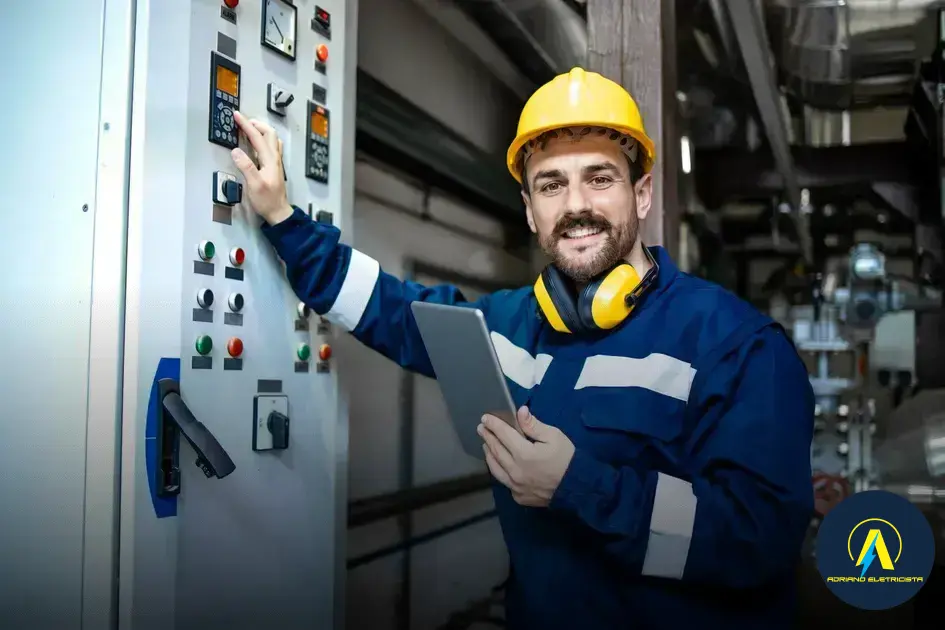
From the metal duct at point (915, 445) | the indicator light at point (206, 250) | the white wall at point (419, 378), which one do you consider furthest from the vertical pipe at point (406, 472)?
the metal duct at point (915, 445)

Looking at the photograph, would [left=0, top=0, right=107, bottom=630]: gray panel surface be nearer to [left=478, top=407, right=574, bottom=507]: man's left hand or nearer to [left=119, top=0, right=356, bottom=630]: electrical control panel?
[left=119, top=0, right=356, bottom=630]: electrical control panel

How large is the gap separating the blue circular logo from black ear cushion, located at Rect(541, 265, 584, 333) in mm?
720

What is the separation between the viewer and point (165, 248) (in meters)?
1.32

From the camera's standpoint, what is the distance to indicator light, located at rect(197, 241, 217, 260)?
138 cm

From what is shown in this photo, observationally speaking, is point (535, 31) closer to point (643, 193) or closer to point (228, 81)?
point (643, 193)

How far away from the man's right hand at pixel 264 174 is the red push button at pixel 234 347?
25cm

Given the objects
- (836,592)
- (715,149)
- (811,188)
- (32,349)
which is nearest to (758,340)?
(836,592)

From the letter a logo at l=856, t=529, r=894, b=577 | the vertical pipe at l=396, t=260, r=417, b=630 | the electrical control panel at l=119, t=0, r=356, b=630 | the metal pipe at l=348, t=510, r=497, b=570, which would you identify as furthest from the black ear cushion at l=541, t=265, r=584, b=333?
the metal pipe at l=348, t=510, r=497, b=570

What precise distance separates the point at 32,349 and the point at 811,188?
2.74 m

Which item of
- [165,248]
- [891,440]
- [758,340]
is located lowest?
[891,440]

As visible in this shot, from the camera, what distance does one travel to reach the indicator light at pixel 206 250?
138cm

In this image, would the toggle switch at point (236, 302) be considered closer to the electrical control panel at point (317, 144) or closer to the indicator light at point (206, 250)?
the indicator light at point (206, 250)

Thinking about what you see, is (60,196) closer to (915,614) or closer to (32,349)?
(32,349)

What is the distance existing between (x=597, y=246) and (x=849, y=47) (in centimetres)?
117
